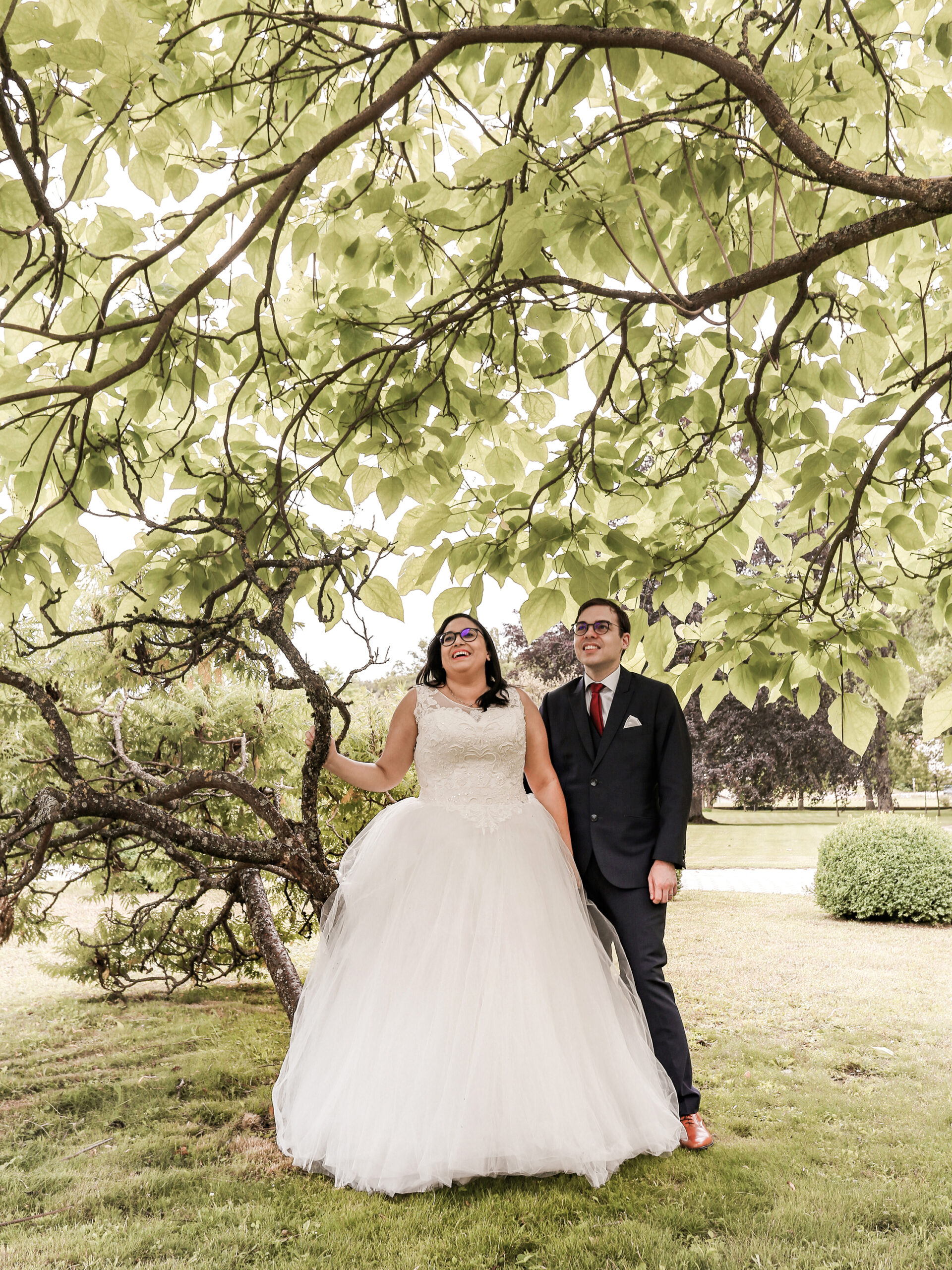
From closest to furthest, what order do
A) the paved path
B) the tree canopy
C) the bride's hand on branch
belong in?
the tree canopy
the bride's hand on branch
the paved path

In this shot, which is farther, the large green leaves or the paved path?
the paved path

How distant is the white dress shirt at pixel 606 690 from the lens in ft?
13.0

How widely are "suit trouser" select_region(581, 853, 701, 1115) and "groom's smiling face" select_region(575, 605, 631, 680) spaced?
0.81 metres

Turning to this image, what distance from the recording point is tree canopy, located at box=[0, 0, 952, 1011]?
244 centimetres

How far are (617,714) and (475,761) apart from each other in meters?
0.64

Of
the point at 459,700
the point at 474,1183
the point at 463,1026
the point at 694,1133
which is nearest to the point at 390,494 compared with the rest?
the point at 459,700

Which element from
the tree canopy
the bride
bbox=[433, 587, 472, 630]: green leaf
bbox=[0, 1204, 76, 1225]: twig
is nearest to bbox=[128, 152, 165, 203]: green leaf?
the tree canopy

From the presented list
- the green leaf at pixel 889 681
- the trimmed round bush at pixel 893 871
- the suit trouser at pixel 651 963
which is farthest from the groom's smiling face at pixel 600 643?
the trimmed round bush at pixel 893 871

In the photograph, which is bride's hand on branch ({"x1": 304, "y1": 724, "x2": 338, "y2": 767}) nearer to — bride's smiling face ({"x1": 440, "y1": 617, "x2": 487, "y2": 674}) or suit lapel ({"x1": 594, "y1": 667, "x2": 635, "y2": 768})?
bride's smiling face ({"x1": 440, "y1": 617, "x2": 487, "y2": 674})

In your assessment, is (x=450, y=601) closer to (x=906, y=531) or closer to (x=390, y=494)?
(x=390, y=494)

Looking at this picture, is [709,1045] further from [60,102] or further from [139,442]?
[60,102]

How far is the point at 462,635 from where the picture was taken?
3.97 meters

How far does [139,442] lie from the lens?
3.29 meters

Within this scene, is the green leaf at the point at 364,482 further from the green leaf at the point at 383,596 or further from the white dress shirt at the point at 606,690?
the white dress shirt at the point at 606,690
